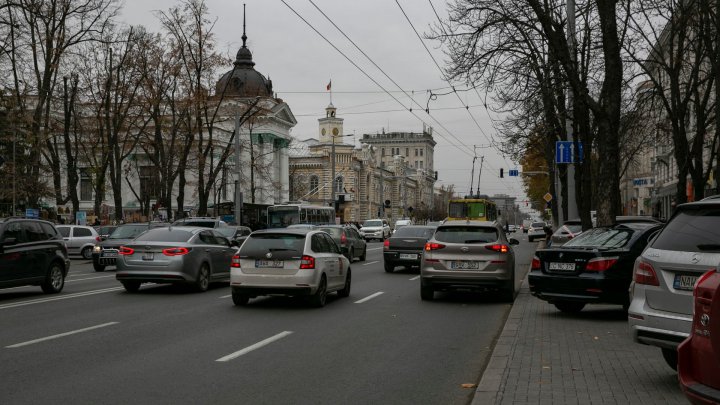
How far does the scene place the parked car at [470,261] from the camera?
51.0 ft

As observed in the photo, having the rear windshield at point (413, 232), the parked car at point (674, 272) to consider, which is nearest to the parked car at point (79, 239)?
the rear windshield at point (413, 232)

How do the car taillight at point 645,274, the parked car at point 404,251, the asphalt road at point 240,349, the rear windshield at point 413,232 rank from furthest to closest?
the rear windshield at point 413,232
the parked car at point 404,251
the car taillight at point 645,274
the asphalt road at point 240,349

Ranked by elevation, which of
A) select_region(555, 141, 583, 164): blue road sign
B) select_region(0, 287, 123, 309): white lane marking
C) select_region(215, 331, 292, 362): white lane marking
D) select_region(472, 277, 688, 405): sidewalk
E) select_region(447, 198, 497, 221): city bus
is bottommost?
select_region(472, 277, 688, 405): sidewalk

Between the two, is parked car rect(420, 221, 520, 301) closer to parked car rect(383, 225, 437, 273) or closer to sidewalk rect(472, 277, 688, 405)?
sidewalk rect(472, 277, 688, 405)

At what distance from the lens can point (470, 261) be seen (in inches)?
614

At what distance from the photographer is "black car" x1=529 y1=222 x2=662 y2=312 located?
1227cm

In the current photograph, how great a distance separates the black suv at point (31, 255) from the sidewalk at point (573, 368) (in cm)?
958

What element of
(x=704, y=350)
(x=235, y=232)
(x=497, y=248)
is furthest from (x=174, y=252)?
(x=704, y=350)

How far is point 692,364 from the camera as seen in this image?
455 cm

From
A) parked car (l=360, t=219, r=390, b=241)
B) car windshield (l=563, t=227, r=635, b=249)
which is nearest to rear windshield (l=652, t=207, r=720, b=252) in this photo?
car windshield (l=563, t=227, r=635, b=249)

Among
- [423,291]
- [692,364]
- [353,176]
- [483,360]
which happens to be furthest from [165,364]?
[353,176]

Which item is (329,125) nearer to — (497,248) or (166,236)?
(166,236)

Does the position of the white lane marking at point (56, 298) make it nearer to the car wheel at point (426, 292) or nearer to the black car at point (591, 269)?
the car wheel at point (426, 292)

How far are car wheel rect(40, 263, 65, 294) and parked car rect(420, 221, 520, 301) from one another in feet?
25.6
